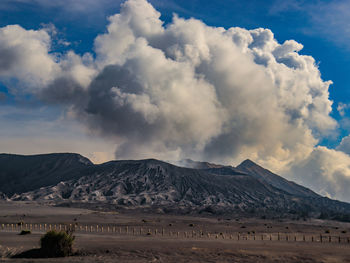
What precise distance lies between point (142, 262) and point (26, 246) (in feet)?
55.0

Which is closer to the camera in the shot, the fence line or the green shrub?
the green shrub

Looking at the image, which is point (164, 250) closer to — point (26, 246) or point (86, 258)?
point (86, 258)

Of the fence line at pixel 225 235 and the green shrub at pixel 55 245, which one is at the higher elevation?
the green shrub at pixel 55 245

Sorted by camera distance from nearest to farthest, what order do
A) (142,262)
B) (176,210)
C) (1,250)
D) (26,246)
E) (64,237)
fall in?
(142,262) → (64,237) → (1,250) → (26,246) → (176,210)

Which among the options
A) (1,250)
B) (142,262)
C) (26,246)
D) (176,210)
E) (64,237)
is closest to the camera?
(142,262)

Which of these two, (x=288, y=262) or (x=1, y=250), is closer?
(x=288, y=262)

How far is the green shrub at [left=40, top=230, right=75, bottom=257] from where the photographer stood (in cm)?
3531

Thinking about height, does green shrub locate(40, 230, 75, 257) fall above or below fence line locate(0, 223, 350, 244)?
above

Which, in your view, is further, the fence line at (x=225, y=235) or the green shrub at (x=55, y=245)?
the fence line at (x=225, y=235)

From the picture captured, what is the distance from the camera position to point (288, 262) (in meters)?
34.1

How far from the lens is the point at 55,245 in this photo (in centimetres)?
3531

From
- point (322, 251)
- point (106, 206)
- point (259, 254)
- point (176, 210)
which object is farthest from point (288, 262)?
point (106, 206)

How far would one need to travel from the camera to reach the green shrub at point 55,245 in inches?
1390

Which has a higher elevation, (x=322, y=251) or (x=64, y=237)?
(x=64, y=237)
